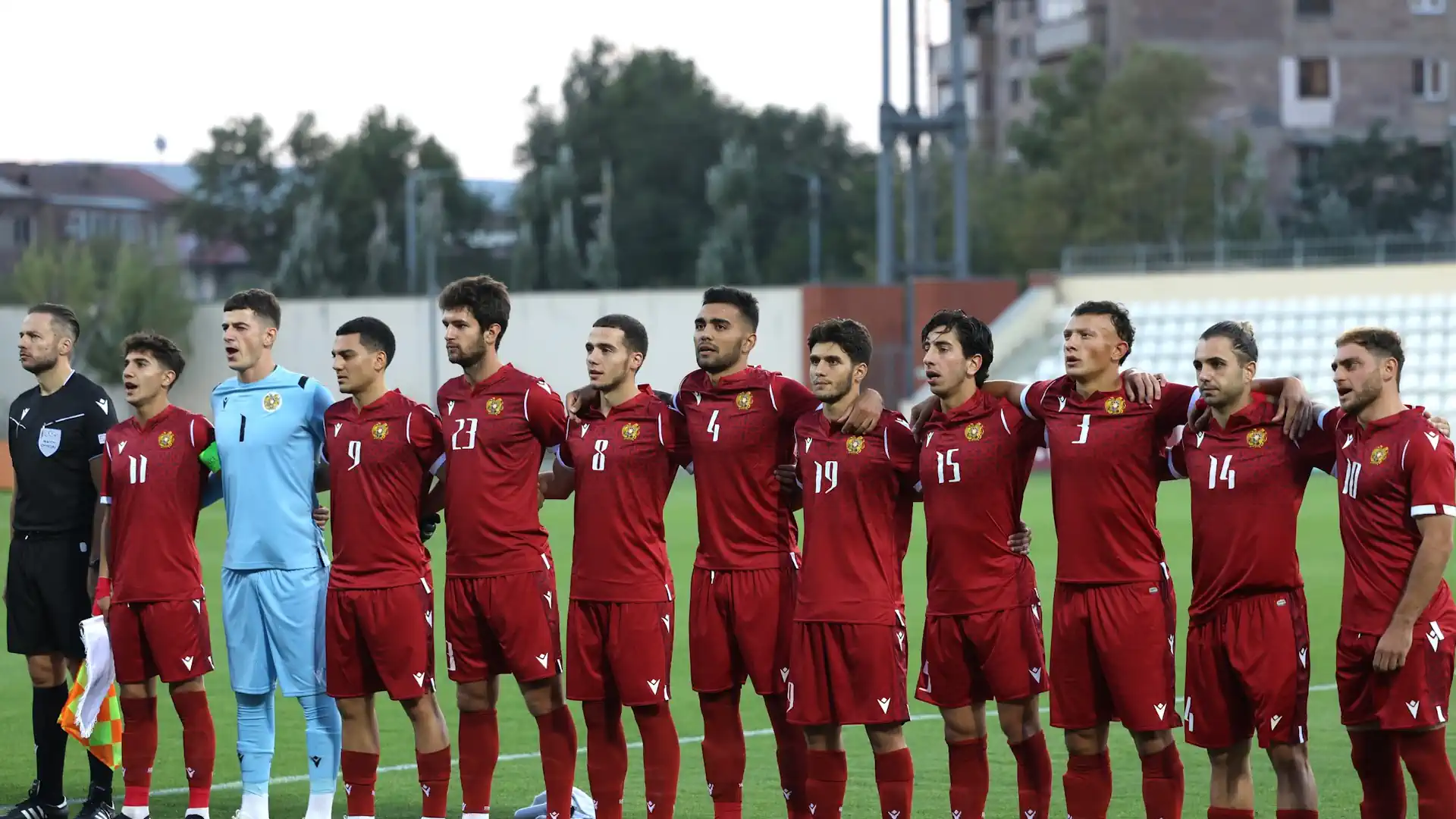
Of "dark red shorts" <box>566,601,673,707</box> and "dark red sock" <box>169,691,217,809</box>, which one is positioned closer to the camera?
"dark red shorts" <box>566,601,673,707</box>

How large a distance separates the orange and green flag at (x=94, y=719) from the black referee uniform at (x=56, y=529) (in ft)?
1.06

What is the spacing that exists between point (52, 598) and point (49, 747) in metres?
0.67

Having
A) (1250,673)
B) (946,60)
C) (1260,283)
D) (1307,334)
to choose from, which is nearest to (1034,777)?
(1250,673)

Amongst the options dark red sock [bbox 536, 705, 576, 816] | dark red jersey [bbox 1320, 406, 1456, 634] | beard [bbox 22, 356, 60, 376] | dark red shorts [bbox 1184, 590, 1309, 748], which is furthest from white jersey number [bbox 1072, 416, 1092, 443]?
beard [bbox 22, 356, 60, 376]

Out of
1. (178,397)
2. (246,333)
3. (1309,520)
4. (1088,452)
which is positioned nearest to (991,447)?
(1088,452)

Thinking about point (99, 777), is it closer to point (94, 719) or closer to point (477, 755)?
point (94, 719)

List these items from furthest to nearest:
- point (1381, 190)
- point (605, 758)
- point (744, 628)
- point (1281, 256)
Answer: point (1381, 190) → point (1281, 256) → point (605, 758) → point (744, 628)

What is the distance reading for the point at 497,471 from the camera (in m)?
7.61

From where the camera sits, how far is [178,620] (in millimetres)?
8023

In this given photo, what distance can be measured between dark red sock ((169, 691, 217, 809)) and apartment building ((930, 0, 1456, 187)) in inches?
2327

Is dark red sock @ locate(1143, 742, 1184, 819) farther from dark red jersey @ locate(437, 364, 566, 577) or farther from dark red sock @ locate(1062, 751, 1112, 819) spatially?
dark red jersey @ locate(437, 364, 566, 577)

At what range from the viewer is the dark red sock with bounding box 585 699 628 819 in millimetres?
7418

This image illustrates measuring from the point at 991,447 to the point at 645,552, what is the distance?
1.44m

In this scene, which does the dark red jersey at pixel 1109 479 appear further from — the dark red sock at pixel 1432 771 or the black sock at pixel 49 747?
the black sock at pixel 49 747
